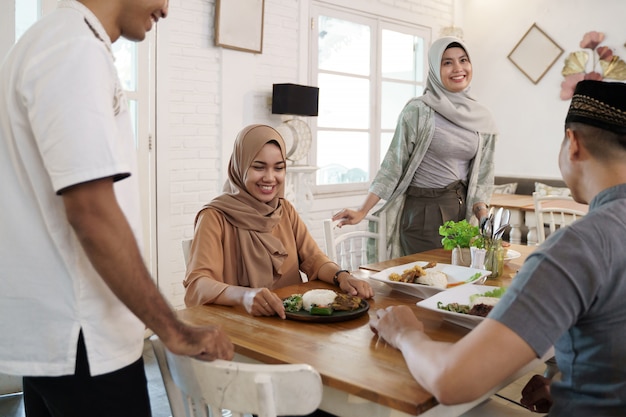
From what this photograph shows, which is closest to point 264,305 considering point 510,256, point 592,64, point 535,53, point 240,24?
point 510,256

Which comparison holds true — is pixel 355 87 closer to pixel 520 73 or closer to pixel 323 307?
pixel 520 73

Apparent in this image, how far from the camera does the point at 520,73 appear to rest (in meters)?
6.24

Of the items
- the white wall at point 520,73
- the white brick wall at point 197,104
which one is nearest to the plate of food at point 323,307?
the white brick wall at point 197,104

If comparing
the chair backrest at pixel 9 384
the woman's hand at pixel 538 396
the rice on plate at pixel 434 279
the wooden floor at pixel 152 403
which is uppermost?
the rice on plate at pixel 434 279

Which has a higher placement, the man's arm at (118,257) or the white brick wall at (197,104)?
the white brick wall at (197,104)

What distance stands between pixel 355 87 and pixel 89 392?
4.69 meters

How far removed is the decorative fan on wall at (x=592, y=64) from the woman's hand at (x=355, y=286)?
173 inches

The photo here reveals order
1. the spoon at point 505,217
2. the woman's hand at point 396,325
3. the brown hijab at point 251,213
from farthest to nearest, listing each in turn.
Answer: the spoon at point 505,217
the brown hijab at point 251,213
the woman's hand at point 396,325

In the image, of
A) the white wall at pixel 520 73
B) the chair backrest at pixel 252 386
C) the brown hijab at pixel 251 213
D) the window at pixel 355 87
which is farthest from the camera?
the white wall at pixel 520 73

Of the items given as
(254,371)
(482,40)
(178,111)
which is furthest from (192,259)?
(482,40)

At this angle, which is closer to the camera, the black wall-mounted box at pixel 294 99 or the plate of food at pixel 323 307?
the plate of food at pixel 323 307

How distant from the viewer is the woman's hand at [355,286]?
183 cm

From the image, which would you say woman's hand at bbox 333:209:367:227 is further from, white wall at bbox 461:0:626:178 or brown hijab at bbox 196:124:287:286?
white wall at bbox 461:0:626:178

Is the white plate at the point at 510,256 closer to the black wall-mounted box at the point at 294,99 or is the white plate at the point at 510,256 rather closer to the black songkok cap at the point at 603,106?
the black songkok cap at the point at 603,106
